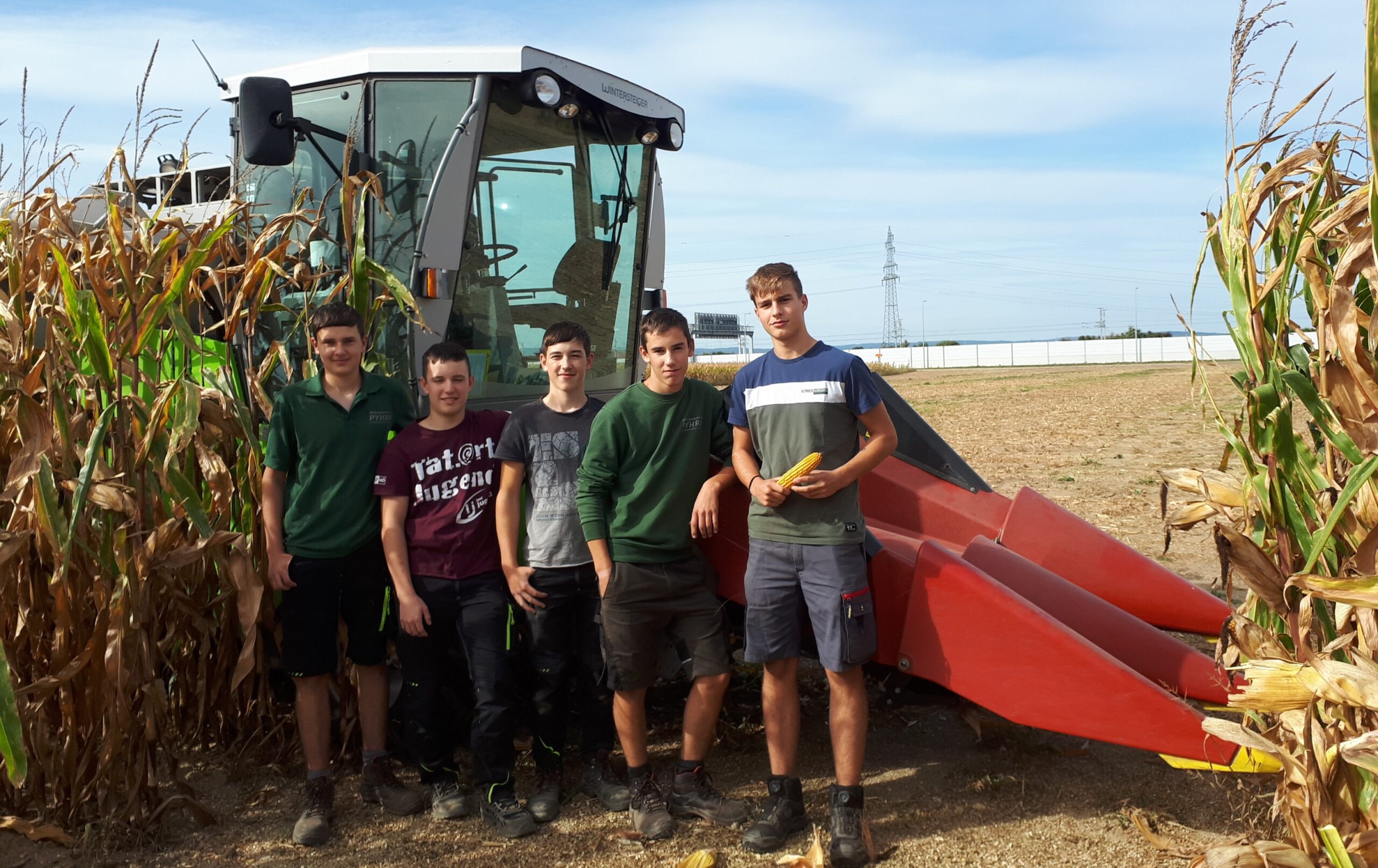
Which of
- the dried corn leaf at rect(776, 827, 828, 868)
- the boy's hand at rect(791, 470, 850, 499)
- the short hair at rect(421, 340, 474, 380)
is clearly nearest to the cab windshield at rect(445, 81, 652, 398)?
the short hair at rect(421, 340, 474, 380)

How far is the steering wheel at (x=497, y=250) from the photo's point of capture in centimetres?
420

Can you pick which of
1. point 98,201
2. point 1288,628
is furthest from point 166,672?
point 98,201

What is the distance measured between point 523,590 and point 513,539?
0.15 meters

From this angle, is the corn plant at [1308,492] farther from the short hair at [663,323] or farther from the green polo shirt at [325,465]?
the green polo shirt at [325,465]

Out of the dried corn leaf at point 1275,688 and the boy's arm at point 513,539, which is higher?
the boy's arm at point 513,539

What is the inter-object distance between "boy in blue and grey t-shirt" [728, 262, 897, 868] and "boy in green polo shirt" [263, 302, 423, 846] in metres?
1.13

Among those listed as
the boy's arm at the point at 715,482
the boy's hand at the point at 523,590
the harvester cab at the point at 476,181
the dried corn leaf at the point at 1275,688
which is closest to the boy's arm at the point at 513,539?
the boy's hand at the point at 523,590

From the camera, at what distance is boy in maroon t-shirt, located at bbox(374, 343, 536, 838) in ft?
10.3

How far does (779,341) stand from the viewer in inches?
117

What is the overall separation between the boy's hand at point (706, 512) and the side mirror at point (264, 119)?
1.82 m

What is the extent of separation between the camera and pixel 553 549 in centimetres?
314

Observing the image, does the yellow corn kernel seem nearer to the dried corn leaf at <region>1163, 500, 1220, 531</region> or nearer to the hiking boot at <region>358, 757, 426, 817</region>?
→ the dried corn leaf at <region>1163, 500, 1220, 531</region>

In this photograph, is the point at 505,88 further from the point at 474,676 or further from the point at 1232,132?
the point at 1232,132

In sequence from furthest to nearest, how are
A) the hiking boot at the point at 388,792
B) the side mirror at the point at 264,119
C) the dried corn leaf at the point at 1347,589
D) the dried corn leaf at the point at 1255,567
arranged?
the side mirror at the point at 264,119 → the hiking boot at the point at 388,792 → the dried corn leaf at the point at 1255,567 → the dried corn leaf at the point at 1347,589
